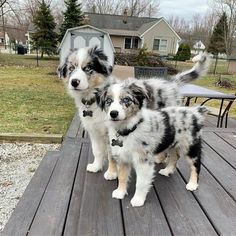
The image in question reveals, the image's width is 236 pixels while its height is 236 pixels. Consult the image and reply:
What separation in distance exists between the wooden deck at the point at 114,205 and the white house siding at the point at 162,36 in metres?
32.2

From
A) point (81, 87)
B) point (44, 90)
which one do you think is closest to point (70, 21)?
point (44, 90)

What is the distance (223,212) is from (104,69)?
1.45 meters

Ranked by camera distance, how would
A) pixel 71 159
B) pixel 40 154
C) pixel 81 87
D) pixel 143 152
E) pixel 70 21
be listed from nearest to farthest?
pixel 143 152
pixel 81 87
pixel 71 159
pixel 40 154
pixel 70 21

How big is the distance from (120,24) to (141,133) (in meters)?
35.2

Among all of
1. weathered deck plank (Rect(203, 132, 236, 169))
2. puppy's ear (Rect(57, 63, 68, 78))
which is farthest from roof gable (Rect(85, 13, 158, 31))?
puppy's ear (Rect(57, 63, 68, 78))

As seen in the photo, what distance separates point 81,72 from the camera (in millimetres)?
2596

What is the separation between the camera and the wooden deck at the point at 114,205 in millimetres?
1901

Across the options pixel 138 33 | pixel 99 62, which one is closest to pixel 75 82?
pixel 99 62

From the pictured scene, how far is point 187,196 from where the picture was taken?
93.2 inches

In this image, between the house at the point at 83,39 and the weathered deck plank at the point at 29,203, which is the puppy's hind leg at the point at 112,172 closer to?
the weathered deck plank at the point at 29,203

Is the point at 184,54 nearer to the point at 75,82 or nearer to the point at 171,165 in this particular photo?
the point at 171,165

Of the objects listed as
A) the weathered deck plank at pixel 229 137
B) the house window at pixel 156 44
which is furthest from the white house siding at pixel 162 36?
the weathered deck plank at pixel 229 137

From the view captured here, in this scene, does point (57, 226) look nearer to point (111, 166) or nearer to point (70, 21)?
point (111, 166)

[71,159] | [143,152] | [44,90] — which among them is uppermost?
[143,152]
